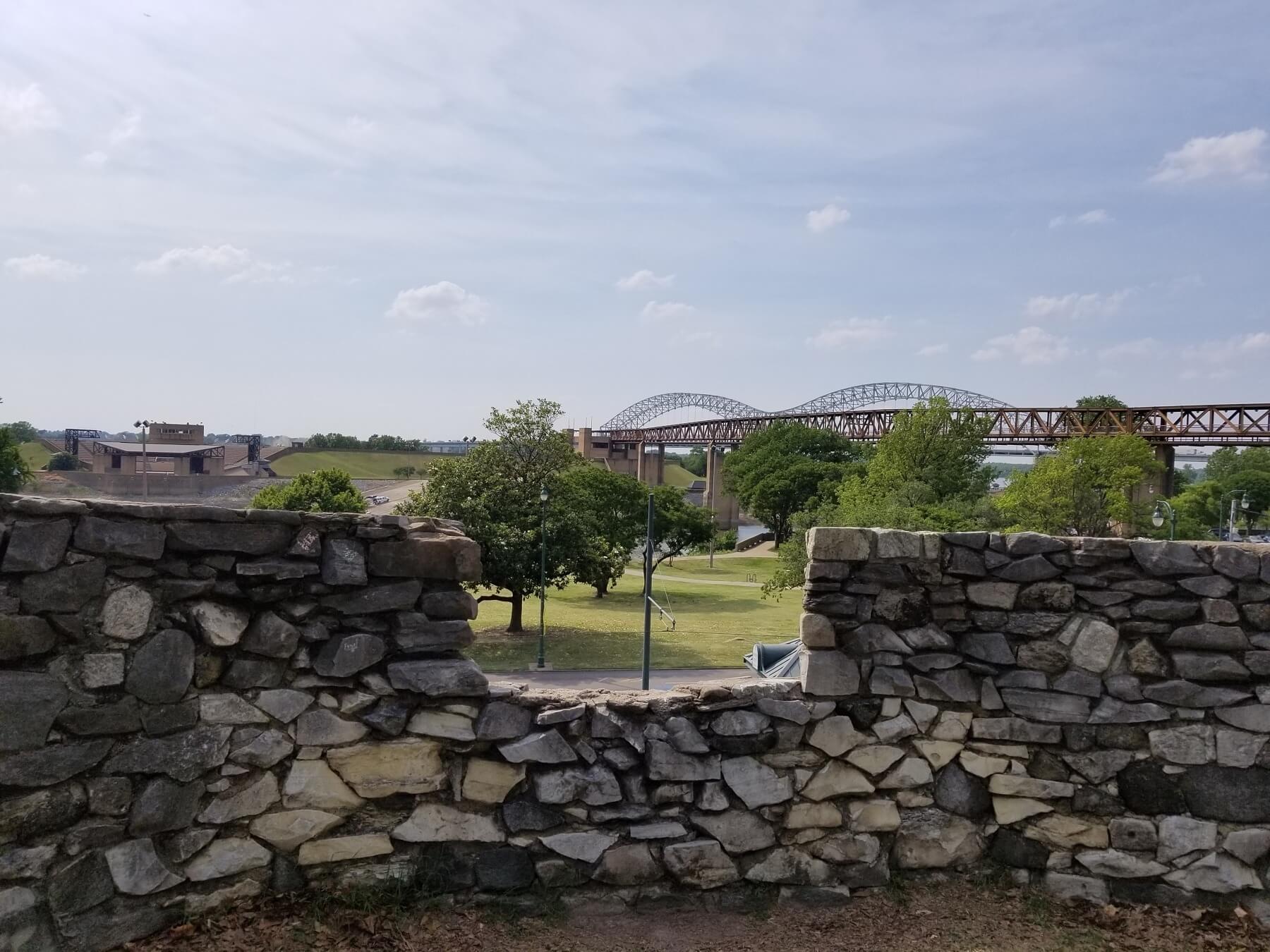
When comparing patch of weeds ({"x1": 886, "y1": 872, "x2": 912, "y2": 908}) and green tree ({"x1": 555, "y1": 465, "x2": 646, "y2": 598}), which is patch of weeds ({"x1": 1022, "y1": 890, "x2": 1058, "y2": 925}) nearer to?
patch of weeds ({"x1": 886, "y1": 872, "x2": 912, "y2": 908})

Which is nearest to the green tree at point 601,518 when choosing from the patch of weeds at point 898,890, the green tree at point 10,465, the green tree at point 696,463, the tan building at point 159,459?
the patch of weeds at point 898,890

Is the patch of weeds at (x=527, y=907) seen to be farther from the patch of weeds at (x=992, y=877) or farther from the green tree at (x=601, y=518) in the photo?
the green tree at (x=601, y=518)

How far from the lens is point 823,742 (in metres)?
5.43

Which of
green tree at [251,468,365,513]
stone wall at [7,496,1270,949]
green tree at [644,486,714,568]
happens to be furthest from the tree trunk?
stone wall at [7,496,1270,949]

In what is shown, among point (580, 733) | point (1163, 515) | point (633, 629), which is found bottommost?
point (633, 629)

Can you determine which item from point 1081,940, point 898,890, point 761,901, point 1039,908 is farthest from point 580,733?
point 1081,940

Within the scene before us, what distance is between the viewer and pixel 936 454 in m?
45.6

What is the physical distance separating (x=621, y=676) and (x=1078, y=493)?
70.9 feet

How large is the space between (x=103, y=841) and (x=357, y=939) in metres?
1.32

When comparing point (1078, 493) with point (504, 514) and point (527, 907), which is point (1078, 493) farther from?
point (527, 907)

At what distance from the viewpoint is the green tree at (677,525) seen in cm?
4728

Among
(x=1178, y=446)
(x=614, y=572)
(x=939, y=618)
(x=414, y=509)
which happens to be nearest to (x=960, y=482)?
(x=614, y=572)

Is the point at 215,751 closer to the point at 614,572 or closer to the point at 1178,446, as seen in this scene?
the point at 614,572

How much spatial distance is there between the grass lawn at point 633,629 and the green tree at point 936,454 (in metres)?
7.70
